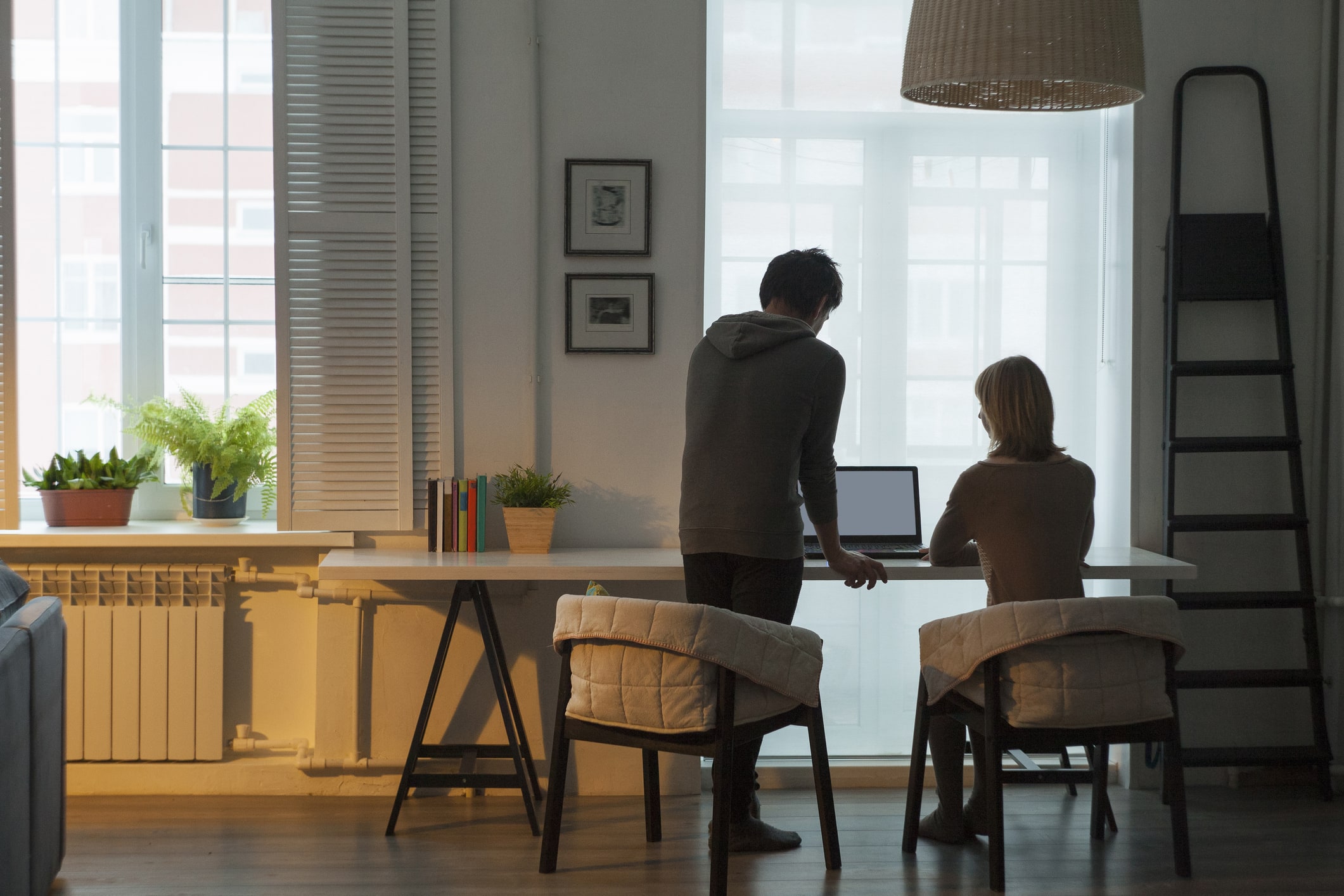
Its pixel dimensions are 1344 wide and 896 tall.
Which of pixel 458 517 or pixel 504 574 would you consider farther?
pixel 458 517

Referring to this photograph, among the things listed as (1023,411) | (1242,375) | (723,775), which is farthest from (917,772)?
(1242,375)

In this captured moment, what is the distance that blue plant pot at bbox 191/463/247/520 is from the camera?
11.5ft

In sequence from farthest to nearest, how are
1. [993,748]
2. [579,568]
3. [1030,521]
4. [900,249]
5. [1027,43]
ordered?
[900,249] < [579,568] < [1030,521] < [993,748] < [1027,43]

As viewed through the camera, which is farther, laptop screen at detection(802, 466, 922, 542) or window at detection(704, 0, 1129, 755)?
window at detection(704, 0, 1129, 755)

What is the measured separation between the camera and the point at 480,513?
10.9 ft

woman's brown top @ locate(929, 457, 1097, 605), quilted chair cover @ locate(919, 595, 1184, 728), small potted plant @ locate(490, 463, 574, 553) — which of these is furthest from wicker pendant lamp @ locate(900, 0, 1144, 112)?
small potted plant @ locate(490, 463, 574, 553)

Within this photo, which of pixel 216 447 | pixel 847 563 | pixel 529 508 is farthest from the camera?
pixel 216 447

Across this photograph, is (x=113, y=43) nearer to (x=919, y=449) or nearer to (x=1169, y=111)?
(x=919, y=449)

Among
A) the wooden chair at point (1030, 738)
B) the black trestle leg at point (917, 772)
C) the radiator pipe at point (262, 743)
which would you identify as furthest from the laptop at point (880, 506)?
the radiator pipe at point (262, 743)

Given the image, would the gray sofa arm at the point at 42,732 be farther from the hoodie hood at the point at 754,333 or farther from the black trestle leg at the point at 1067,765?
the black trestle leg at the point at 1067,765

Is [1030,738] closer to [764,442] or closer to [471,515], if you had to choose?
[764,442]

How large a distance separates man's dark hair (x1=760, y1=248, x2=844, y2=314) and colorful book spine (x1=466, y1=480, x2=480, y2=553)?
113 centimetres

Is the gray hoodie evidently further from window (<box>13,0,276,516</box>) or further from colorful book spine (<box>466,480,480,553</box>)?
window (<box>13,0,276,516</box>)

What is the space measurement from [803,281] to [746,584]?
77 cm
